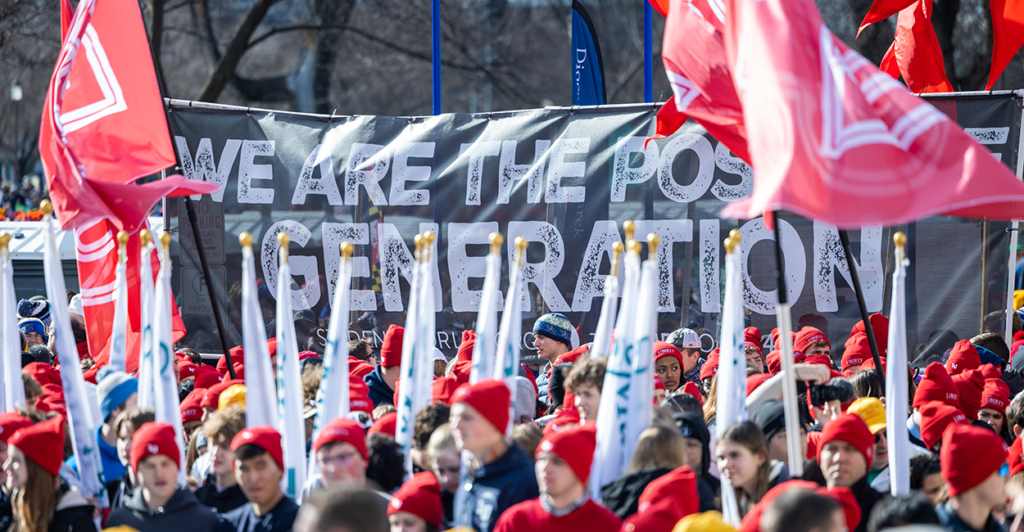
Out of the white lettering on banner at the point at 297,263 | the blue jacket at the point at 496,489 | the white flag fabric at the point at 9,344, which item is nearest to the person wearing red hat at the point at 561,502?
the blue jacket at the point at 496,489

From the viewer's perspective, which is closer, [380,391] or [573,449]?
[573,449]

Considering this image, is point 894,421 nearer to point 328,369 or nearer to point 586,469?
point 586,469

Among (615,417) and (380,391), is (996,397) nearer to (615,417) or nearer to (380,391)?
(615,417)

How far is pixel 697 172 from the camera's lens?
8.66 m

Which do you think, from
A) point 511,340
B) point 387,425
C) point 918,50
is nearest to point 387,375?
point 387,425

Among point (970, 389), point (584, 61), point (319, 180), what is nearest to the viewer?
point (970, 389)

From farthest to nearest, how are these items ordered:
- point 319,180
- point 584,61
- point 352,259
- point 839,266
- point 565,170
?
point 584,61 → point 319,180 → point 352,259 → point 565,170 → point 839,266

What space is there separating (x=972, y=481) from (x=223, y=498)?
3098mm

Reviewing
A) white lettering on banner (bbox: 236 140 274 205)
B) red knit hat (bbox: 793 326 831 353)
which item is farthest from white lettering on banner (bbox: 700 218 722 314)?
white lettering on banner (bbox: 236 140 274 205)

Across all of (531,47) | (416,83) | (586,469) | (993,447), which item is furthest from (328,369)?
(416,83)

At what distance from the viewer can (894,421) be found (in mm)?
4801

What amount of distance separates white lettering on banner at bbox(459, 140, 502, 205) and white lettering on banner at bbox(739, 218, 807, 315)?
2152 mm

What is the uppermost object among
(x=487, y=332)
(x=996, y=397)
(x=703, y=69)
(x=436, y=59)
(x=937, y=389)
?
(x=436, y=59)

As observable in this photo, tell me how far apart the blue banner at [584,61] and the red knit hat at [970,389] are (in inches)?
199
